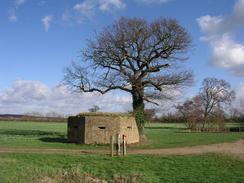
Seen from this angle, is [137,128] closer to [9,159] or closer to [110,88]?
[110,88]

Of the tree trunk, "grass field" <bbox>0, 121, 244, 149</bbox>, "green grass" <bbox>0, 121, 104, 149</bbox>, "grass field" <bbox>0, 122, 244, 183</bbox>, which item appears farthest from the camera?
the tree trunk

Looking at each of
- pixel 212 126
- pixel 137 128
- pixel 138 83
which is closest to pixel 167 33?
pixel 138 83

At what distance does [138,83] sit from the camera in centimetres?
3981

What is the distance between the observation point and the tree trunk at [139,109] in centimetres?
3997

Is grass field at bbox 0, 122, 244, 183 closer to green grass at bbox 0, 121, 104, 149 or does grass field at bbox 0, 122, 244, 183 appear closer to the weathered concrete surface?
green grass at bbox 0, 121, 104, 149

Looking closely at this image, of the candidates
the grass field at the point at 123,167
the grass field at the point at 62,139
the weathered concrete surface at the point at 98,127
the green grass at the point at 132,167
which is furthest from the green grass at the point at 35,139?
the green grass at the point at 132,167

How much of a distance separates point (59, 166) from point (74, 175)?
94.6 inches

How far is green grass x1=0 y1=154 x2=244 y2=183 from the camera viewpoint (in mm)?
18703

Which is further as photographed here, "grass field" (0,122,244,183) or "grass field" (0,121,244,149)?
"grass field" (0,121,244,149)

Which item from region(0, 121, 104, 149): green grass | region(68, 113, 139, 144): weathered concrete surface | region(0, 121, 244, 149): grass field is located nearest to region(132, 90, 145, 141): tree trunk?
region(0, 121, 244, 149): grass field

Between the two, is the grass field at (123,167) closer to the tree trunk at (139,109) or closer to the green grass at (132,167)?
the green grass at (132,167)

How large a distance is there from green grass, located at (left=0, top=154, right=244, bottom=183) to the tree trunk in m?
15.2

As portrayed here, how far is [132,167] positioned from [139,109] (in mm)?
19504

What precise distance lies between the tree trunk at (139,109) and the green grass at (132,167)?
15.2 meters
